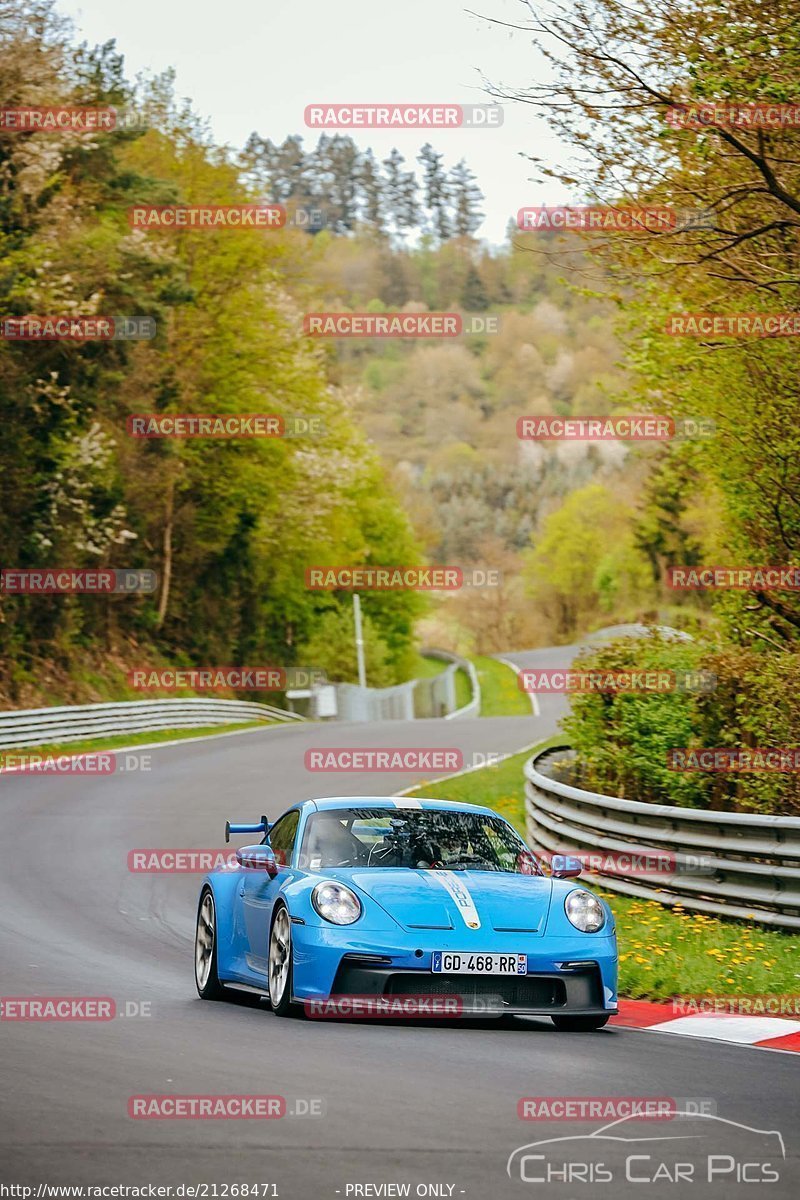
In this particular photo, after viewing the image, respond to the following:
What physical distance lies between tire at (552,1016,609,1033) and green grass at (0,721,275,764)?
82.0 feet

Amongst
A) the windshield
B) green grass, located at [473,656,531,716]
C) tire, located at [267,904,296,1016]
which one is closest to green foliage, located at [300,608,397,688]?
green grass, located at [473,656,531,716]

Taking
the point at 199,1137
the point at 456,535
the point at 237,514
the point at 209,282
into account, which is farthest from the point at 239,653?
the point at 456,535

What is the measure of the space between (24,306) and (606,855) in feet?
81.3

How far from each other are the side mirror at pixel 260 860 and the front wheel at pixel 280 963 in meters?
0.40

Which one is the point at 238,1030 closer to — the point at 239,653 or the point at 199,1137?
the point at 199,1137

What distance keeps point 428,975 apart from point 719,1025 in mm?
1824

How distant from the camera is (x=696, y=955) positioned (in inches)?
454

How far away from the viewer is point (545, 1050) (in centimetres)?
827

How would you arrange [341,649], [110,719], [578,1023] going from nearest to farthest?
[578,1023] → [110,719] → [341,649]

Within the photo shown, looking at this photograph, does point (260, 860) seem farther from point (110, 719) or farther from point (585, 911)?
point (110, 719)

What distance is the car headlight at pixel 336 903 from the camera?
358 inches

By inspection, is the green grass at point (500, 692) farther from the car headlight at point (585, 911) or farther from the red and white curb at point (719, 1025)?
the car headlight at point (585, 911)

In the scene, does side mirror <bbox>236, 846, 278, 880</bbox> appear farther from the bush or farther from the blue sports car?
the bush

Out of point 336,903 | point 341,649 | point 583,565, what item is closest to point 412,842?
point 336,903
